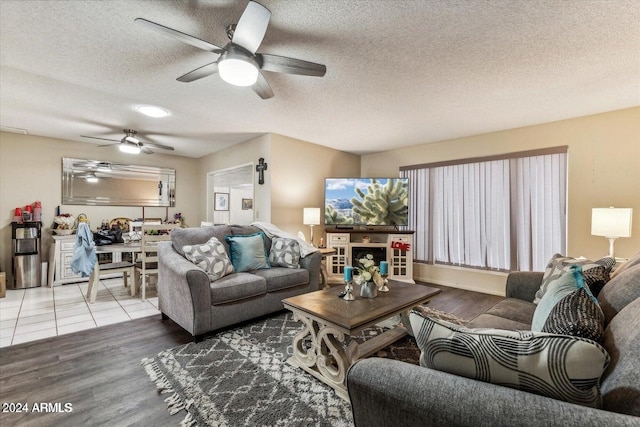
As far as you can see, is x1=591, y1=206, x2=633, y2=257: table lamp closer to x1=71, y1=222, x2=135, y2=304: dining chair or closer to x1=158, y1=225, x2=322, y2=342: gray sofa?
x1=158, y1=225, x2=322, y2=342: gray sofa

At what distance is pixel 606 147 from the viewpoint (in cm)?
315

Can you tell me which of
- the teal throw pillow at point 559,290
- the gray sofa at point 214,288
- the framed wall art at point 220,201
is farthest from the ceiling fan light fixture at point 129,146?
the teal throw pillow at point 559,290

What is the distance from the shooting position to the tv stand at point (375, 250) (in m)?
4.39

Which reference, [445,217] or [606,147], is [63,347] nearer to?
[445,217]

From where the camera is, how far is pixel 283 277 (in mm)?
2949

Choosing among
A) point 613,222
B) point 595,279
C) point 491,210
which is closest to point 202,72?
point 595,279

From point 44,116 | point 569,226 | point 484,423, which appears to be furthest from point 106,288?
point 569,226

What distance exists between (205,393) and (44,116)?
13.2 feet

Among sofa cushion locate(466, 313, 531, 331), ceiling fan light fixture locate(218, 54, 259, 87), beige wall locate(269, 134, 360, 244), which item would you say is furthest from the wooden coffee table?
beige wall locate(269, 134, 360, 244)

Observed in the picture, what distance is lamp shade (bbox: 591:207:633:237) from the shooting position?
259 centimetres

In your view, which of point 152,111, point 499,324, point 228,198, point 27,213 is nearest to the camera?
point 499,324

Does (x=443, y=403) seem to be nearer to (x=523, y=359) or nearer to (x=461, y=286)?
(x=523, y=359)

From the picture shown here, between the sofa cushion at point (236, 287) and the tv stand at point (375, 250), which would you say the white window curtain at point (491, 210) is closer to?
the tv stand at point (375, 250)

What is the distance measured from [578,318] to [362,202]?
386 cm
